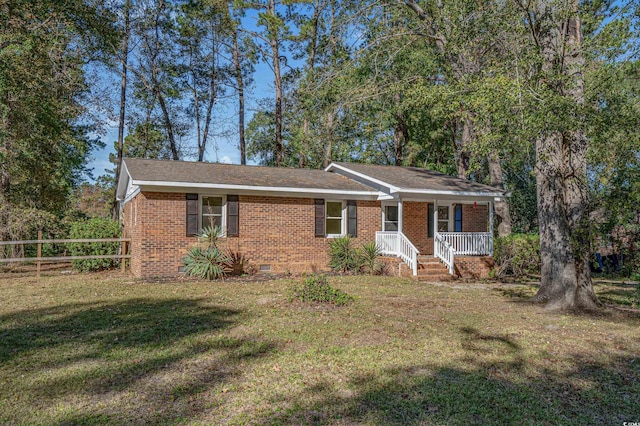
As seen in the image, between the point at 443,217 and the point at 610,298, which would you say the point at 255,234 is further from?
the point at 610,298


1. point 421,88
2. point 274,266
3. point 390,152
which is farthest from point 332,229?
point 390,152

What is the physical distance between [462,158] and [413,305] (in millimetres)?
15544

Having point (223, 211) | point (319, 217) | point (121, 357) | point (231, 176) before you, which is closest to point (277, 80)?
point (231, 176)

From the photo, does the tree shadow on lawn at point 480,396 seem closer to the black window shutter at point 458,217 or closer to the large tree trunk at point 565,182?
the large tree trunk at point 565,182

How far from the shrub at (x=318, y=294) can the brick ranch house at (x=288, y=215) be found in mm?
5397

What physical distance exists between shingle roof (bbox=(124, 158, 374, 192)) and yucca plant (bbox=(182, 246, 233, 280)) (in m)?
2.09

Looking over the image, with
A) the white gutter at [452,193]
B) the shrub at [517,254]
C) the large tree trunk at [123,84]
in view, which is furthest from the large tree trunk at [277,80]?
the shrub at [517,254]

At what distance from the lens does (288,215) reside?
14273 millimetres

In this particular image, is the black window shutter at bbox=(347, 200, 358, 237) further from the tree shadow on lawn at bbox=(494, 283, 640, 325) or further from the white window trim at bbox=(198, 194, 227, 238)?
the tree shadow on lawn at bbox=(494, 283, 640, 325)

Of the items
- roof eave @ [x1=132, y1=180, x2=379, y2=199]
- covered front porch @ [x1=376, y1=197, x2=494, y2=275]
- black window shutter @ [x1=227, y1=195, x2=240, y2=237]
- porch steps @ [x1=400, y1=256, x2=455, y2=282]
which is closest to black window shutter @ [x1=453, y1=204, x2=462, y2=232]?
covered front porch @ [x1=376, y1=197, x2=494, y2=275]

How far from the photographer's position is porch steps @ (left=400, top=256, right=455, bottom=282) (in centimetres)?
1370

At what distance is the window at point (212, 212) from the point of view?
529 inches

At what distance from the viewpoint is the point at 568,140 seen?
825cm

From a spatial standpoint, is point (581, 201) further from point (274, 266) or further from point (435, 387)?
point (274, 266)
